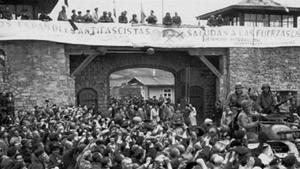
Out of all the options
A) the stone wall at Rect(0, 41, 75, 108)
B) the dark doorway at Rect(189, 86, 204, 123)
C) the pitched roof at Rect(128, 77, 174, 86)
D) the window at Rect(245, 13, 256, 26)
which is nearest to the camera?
the stone wall at Rect(0, 41, 75, 108)

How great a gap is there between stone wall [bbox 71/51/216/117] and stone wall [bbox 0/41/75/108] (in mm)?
2512

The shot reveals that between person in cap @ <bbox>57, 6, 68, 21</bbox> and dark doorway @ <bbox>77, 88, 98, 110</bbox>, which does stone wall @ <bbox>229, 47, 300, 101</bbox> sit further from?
person in cap @ <bbox>57, 6, 68, 21</bbox>

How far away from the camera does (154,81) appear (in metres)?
49.6

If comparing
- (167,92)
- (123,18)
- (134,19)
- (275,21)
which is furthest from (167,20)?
(167,92)

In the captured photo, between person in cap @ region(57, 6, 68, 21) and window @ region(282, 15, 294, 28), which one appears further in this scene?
window @ region(282, 15, 294, 28)

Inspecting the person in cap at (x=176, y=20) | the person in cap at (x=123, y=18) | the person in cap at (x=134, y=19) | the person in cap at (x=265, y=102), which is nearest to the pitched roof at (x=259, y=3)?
the person in cap at (x=176, y=20)

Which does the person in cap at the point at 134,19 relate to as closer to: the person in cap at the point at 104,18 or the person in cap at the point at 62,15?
the person in cap at the point at 104,18

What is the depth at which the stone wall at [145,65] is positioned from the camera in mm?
23703

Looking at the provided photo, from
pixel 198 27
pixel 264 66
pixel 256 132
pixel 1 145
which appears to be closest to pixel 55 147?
pixel 1 145

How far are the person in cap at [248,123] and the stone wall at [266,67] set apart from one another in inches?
524

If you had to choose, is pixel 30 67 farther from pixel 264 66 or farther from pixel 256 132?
pixel 256 132

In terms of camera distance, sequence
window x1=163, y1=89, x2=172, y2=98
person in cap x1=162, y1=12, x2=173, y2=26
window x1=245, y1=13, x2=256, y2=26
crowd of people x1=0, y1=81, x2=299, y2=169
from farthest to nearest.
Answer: window x1=163, y1=89, x2=172, y2=98
window x1=245, y1=13, x2=256, y2=26
person in cap x1=162, y1=12, x2=173, y2=26
crowd of people x1=0, y1=81, x2=299, y2=169

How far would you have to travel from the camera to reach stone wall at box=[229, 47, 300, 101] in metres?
22.9

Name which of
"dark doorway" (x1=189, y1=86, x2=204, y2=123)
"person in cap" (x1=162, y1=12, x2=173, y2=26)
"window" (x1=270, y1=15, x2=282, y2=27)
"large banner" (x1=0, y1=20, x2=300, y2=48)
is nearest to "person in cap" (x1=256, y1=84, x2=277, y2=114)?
"large banner" (x1=0, y1=20, x2=300, y2=48)
